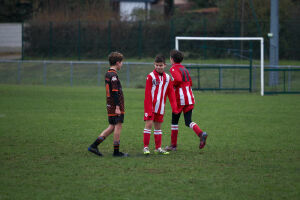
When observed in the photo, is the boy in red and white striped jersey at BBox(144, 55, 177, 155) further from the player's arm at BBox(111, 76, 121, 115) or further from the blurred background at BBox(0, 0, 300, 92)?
the blurred background at BBox(0, 0, 300, 92)

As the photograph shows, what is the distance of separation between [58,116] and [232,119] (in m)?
4.65

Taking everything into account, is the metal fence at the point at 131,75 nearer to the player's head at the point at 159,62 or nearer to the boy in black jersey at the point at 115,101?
the player's head at the point at 159,62

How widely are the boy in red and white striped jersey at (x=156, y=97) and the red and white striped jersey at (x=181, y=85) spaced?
201 millimetres

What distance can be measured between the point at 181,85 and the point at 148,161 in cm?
152

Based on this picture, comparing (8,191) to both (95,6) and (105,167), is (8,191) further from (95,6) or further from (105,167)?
(95,6)

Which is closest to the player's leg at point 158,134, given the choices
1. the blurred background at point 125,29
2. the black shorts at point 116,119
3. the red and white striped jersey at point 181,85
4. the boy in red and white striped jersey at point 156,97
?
the boy in red and white striped jersey at point 156,97

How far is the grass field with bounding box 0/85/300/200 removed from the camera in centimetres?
514

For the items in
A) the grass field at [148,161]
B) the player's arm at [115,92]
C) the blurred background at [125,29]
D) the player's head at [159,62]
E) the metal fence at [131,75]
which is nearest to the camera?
the grass field at [148,161]

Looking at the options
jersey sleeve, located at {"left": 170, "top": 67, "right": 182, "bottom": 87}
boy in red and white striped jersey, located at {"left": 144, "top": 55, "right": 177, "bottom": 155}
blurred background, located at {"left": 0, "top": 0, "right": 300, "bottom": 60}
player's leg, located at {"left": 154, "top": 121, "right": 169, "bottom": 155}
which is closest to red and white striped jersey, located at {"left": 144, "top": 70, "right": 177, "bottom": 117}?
boy in red and white striped jersey, located at {"left": 144, "top": 55, "right": 177, "bottom": 155}

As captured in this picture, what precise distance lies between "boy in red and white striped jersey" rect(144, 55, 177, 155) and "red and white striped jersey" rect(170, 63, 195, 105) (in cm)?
20

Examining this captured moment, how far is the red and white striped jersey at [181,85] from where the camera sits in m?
7.43

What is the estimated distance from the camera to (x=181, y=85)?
750 centimetres

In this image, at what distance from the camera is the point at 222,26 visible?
26.7m

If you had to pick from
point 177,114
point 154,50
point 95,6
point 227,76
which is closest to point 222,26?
point 154,50
